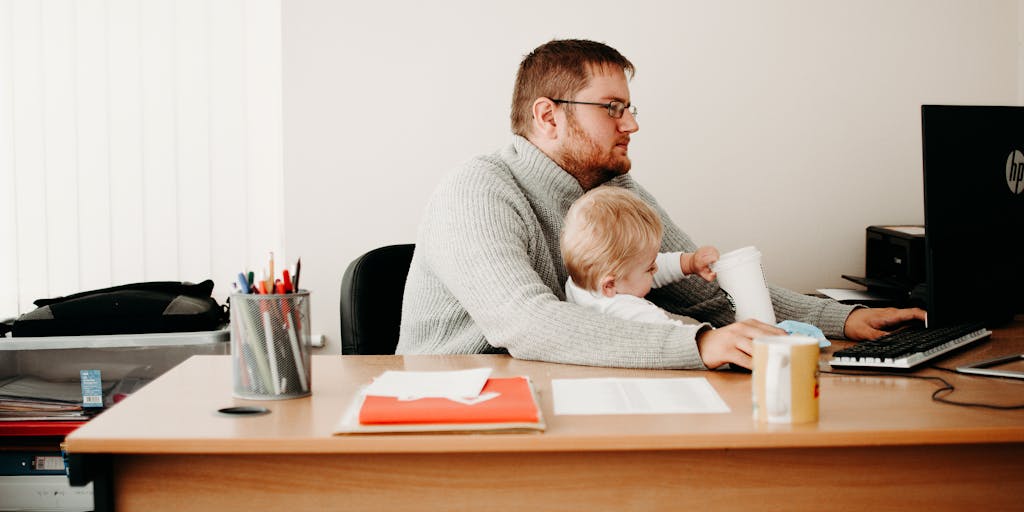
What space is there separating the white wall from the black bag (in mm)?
413

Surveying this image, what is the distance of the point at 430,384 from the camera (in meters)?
1.21

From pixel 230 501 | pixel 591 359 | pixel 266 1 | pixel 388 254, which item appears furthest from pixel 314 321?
pixel 230 501

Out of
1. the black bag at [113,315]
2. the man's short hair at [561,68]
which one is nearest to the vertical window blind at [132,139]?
the black bag at [113,315]

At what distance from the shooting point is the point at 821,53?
2.64m

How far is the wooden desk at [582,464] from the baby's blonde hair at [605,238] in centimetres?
52

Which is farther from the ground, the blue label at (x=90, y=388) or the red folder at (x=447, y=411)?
the red folder at (x=447, y=411)

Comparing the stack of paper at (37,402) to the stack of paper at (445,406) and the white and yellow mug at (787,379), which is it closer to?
the stack of paper at (445,406)

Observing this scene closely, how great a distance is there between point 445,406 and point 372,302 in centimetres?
81

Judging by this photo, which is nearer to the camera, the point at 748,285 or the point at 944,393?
the point at 944,393

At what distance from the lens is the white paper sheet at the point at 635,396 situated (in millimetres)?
1103

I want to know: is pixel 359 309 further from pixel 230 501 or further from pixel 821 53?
pixel 821 53

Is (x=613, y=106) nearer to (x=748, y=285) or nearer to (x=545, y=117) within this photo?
Answer: (x=545, y=117)

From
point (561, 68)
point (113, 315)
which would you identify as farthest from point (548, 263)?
point (113, 315)

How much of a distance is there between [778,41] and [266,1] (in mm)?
1505
